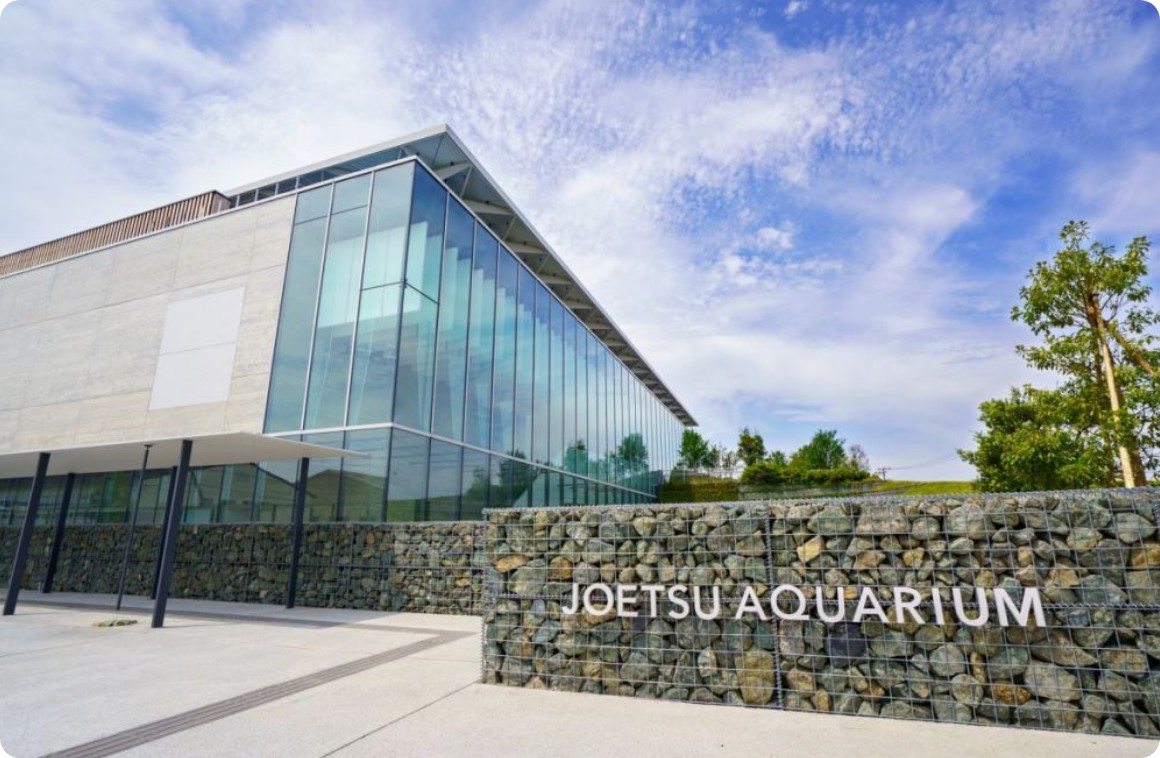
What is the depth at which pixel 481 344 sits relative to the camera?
18.6m

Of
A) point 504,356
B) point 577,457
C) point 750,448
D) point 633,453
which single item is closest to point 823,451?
point 750,448

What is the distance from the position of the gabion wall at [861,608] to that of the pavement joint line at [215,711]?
1.90 metres

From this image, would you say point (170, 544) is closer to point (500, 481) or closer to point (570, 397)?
point (500, 481)

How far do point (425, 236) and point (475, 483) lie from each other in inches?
295

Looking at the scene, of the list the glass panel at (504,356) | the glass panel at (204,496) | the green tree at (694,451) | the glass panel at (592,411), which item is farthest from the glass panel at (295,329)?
the green tree at (694,451)

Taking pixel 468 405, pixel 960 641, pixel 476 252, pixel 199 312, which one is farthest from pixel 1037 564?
pixel 199 312

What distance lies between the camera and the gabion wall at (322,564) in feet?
38.8

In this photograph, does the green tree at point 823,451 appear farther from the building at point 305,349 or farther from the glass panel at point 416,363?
the glass panel at point 416,363

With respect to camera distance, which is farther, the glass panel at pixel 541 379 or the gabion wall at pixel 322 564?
the glass panel at pixel 541 379

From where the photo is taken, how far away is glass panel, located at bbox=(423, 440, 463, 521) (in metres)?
14.7

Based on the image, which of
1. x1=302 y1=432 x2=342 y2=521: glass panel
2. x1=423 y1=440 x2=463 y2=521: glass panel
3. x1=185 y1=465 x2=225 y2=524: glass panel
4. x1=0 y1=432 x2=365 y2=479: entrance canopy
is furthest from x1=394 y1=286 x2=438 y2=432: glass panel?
x1=185 y1=465 x2=225 y2=524: glass panel

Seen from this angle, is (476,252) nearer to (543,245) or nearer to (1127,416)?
(543,245)

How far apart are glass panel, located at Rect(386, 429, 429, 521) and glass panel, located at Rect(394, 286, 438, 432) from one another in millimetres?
496

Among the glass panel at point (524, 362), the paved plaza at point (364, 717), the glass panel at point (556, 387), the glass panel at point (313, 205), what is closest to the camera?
the paved plaza at point (364, 717)
